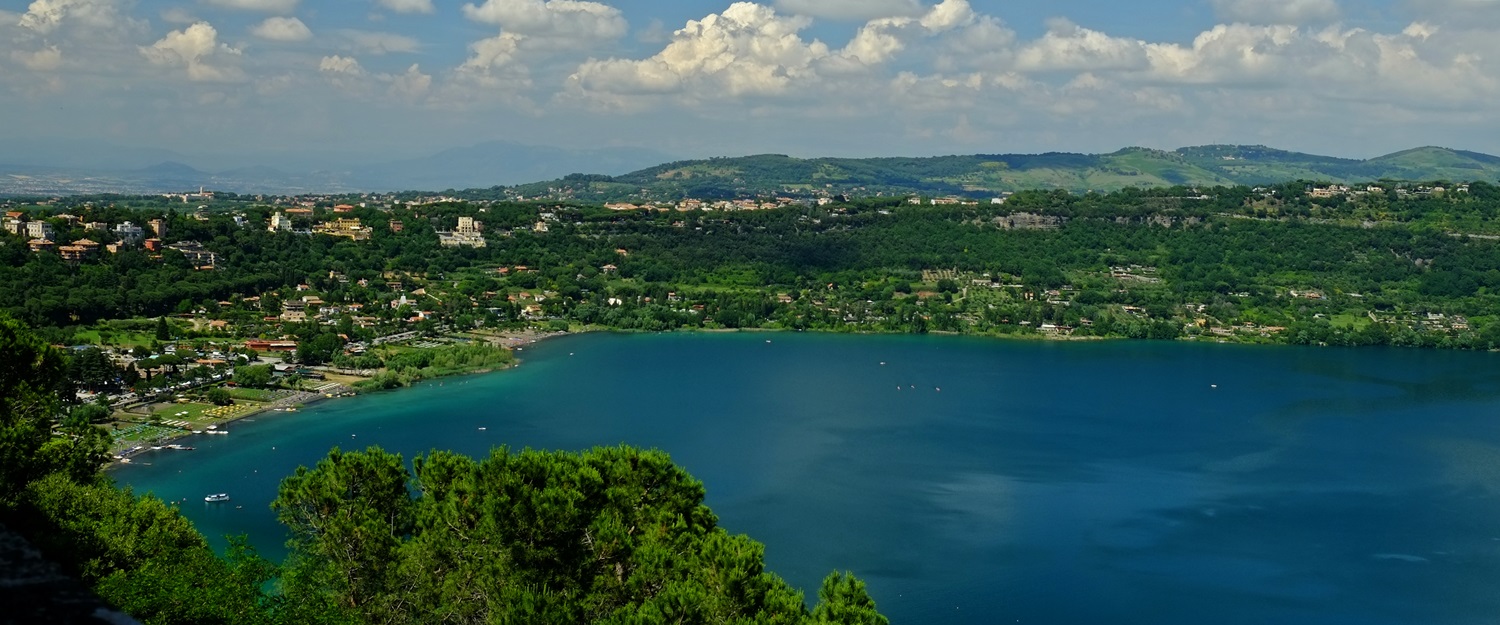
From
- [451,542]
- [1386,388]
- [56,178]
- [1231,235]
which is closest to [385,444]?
[451,542]

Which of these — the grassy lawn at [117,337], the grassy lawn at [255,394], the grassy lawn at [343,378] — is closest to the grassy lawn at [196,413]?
the grassy lawn at [255,394]

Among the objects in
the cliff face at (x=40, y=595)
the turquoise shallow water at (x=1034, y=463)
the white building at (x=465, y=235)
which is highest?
the cliff face at (x=40, y=595)

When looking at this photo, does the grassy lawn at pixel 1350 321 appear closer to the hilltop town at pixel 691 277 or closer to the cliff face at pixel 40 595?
the hilltop town at pixel 691 277

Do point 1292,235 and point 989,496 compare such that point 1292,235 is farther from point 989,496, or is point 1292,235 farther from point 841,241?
point 989,496

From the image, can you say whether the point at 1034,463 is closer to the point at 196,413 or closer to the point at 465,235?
the point at 196,413

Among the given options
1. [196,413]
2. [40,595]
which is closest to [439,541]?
[40,595]

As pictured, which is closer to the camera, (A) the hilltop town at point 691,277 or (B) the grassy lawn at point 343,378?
(B) the grassy lawn at point 343,378

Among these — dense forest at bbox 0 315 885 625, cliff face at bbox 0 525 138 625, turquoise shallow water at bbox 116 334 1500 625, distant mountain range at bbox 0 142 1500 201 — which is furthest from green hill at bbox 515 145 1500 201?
cliff face at bbox 0 525 138 625

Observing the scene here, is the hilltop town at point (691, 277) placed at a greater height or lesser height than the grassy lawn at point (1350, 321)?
greater

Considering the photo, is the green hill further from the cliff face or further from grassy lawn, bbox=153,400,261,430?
the cliff face
